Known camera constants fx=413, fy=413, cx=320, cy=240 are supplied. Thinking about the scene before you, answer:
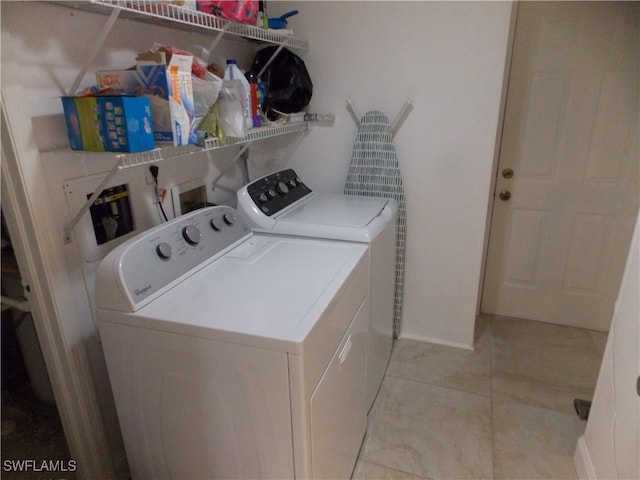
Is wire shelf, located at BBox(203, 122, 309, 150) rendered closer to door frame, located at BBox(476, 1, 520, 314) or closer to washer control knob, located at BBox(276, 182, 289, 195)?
washer control knob, located at BBox(276, 182, 289, 195)

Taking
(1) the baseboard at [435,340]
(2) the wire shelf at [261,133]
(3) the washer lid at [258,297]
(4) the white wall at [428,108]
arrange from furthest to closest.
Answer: (1) the baseboard at [435,340] → (4) the white wall at [428,108] → (2) the wire shelf at [261,133] → (3) the washer lid at [258,297]

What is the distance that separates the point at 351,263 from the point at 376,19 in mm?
1357

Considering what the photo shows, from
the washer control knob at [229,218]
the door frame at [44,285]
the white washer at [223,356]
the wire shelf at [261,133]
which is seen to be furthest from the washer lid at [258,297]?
the wire shelf at [261,133]

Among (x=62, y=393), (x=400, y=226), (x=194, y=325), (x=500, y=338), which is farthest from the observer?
(x=500, y=338)

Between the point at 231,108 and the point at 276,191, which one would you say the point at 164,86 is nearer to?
the point at 231,108

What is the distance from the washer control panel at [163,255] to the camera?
1.17 meters

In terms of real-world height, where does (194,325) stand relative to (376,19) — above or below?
below

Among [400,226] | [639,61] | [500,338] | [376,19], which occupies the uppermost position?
[376,19]

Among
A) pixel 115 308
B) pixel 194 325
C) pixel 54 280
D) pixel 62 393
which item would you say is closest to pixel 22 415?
pixel 62 393

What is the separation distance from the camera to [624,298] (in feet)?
4.70

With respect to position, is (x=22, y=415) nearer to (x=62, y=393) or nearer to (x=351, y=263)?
(x=62, y=393)

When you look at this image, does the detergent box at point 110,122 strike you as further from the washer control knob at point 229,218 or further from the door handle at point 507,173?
the door handle at point 507,173

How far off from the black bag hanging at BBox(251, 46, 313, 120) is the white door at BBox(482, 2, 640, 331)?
1259 mm

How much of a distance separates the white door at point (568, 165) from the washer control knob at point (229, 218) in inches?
69.9
